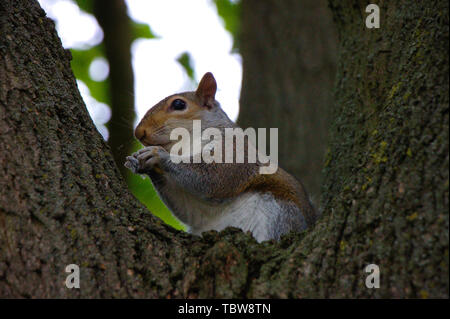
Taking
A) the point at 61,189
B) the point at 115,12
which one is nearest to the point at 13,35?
the point at 61,189

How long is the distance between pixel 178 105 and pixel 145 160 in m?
0.66

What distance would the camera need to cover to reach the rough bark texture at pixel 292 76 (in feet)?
13.9

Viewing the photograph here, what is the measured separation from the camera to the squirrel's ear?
3420 mm

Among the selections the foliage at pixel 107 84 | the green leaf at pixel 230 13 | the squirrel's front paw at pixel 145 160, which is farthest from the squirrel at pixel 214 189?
the green leaf at pixel 230 13

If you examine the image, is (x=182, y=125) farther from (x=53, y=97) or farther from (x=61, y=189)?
(x=61, y=189)

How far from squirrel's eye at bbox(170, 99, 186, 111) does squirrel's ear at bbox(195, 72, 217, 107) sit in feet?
0.65

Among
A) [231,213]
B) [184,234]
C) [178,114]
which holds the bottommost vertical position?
[184,234]

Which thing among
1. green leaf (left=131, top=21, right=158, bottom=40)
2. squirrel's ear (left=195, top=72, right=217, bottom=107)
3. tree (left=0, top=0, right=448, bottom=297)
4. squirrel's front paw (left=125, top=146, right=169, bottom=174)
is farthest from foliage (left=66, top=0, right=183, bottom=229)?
tree (left=0, top=0, right=448, bottom=297)

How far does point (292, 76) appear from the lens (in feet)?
14.7

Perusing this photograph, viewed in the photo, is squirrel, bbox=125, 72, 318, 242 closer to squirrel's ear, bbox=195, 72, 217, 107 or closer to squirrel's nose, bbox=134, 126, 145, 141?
squirrel's nose, bbox=134, 126, 145, 141

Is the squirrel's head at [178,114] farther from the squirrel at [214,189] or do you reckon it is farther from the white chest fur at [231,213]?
the white chest fur at [231,213]

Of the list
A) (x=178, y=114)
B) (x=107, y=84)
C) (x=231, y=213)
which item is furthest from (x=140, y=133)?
(x=107, y=84)

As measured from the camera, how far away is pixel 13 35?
212 cm

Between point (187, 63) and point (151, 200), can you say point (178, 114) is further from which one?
point (187, 63)
